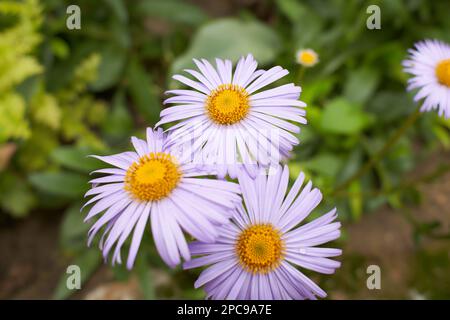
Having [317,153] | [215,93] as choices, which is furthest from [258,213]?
[317,153]

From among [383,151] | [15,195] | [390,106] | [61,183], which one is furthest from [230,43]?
[15,195]

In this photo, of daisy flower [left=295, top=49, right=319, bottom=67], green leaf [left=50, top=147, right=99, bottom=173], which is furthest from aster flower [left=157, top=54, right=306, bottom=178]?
green leaf [left=50, top=147, right=99, bottom=173]

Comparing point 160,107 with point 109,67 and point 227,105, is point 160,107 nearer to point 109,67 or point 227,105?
point 109,67

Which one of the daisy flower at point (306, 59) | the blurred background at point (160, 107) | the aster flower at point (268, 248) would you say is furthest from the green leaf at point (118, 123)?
the aster flower at point (268, 248)

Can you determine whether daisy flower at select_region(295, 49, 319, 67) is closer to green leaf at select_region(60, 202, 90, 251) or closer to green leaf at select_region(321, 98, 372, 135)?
green leaf at select_region(321, 98, 372, 135)

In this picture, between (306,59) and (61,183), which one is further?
(61,183)

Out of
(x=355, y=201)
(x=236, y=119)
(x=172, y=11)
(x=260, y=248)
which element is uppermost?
(x=172, y=11)
